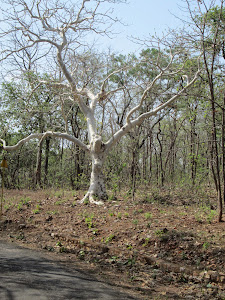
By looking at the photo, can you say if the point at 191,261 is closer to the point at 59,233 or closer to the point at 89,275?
the point at 89,275

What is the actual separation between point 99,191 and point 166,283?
674cm

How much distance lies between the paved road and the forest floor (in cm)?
45

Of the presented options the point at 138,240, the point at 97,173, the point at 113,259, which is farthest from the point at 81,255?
the point at 97,173

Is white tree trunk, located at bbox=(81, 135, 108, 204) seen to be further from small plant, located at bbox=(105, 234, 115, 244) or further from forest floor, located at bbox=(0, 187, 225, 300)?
small plant, located at bbox=(105, 234, 115, 244)

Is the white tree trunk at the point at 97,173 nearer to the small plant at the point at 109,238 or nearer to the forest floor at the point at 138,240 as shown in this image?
the forest floor at the point at 138,240

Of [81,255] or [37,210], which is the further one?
[37,210]

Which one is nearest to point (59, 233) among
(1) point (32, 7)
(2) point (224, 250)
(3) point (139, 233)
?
(3) point (139, 233)

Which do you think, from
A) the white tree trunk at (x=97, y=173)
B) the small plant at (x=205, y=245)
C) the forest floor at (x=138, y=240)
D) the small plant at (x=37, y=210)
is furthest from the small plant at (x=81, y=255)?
the white tree trunk at (x=97, y=173)

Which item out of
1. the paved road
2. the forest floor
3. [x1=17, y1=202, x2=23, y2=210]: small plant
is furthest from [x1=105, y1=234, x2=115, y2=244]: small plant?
[x1=17, y1=202, x2=23, y2=210]: small plant

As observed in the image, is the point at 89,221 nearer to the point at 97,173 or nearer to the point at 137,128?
the point at 97,173

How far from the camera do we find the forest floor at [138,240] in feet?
16.6

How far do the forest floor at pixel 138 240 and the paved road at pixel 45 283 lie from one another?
45 centimetres

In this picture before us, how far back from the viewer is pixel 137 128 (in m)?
17.7

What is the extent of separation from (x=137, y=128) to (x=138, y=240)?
11.2 metres
